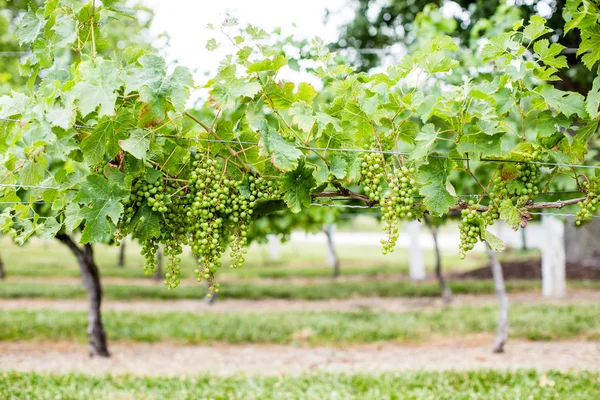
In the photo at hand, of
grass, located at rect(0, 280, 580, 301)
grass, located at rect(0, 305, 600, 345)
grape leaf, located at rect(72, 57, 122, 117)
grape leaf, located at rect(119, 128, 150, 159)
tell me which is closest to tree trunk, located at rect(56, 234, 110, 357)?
grass, located at rect(0, 305, 600, 345)

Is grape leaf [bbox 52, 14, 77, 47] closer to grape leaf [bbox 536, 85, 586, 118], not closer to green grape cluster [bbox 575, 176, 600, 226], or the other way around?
grape leaf [bbox 536, 85, 586, 118]

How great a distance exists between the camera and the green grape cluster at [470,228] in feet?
8.62

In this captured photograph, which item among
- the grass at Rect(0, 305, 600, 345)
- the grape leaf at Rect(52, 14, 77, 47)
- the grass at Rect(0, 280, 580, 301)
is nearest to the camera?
the grape leaf at Rect(52, 14, 77, 47)

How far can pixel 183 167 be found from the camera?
270 cm

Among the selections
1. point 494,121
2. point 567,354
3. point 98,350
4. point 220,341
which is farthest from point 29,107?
point 567,354

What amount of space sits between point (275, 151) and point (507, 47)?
1.26 metres

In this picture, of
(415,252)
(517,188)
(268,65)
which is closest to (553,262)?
(415,252)

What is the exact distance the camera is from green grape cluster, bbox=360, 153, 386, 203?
104 inches

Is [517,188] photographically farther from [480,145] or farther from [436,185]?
[436,185]

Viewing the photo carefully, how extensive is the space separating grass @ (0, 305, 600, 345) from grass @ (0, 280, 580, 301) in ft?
10.4

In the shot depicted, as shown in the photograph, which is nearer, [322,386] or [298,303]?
[322,386]

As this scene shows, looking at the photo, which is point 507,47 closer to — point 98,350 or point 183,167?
point 183,167

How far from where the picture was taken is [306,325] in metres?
9.53

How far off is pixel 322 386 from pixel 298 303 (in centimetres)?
808
